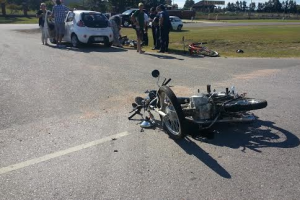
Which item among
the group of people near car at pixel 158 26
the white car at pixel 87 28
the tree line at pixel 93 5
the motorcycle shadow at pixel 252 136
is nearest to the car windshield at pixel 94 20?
the white car at pixel 87 28

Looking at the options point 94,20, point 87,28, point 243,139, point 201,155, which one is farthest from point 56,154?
point 94,20

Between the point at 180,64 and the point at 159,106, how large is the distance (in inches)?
247

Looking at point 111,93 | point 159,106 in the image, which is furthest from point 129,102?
point 159,106

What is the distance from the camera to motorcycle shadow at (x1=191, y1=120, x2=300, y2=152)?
466 centimetres

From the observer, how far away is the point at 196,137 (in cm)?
493

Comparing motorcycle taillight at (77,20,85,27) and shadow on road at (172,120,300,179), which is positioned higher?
motorcycle taillight at (77,20,85,27)

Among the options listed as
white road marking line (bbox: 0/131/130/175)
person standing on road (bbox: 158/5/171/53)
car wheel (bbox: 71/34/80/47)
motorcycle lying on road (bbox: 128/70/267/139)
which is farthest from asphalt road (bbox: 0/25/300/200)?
car wheel (bbox: 71/34/80/47)

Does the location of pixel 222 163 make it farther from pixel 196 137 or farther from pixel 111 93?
pixel 111 93

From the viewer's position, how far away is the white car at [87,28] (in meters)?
15.5

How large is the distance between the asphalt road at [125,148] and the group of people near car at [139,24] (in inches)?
230

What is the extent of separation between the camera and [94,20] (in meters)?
15.9

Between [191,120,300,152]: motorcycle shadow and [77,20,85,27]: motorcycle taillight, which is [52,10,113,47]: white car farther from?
[191,120,300,152]: motorcycle shadow

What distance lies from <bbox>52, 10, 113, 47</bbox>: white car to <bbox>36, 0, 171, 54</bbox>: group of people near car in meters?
0.45

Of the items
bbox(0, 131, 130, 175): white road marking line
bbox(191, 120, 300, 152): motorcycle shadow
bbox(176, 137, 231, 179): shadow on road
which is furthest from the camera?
bbox(191, 120, 300, 152): motorcycle shadow
